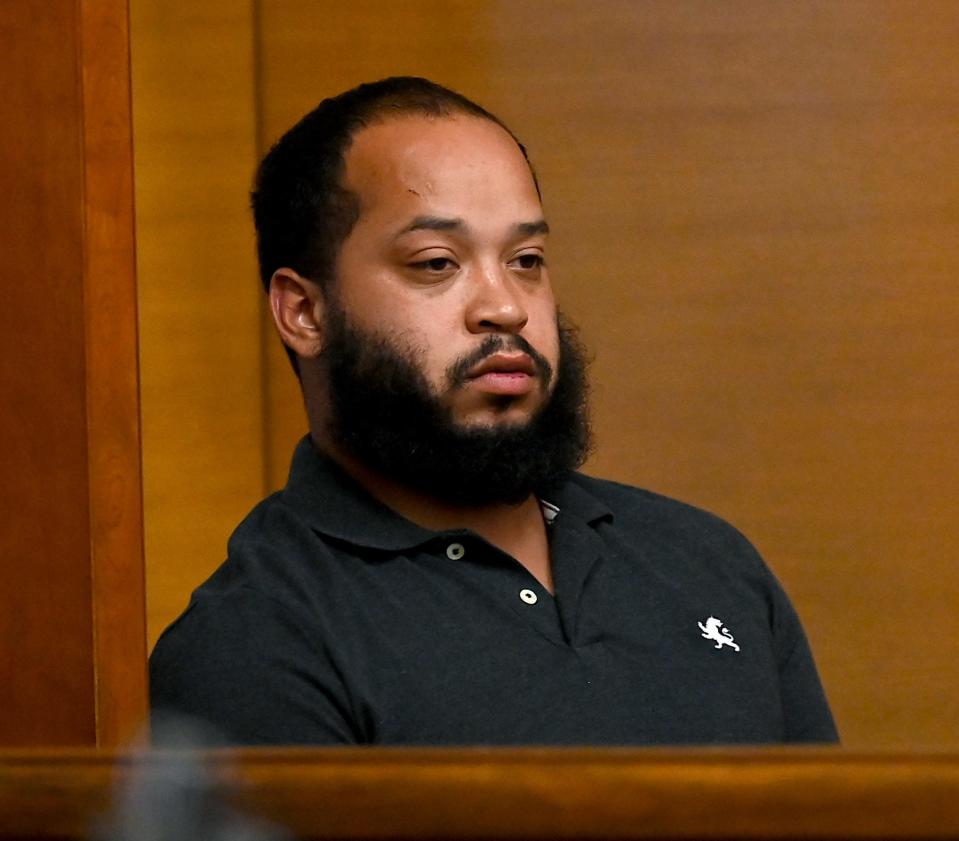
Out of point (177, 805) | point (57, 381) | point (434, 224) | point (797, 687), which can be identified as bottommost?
point (797, 687)

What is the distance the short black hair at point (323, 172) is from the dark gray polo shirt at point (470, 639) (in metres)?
0.16

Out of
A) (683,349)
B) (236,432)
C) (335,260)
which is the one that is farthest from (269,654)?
(683,349)

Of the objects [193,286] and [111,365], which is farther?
[193,286]

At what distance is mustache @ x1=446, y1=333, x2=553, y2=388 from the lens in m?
1.26

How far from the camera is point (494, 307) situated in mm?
1260

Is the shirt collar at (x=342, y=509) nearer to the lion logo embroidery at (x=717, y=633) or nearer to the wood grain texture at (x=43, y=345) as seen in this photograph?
the lion logo embroidery at (x=717, y=633)

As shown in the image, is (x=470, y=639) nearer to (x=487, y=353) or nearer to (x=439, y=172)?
(x=487, y=353)

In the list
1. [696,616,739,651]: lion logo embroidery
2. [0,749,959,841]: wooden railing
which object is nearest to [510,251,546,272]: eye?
[696,616,739,651]: lion logo embroidery

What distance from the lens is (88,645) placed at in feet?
3.27

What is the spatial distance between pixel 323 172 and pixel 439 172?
4.8 inches

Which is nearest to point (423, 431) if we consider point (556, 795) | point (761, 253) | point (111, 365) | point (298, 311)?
point (298, 311)

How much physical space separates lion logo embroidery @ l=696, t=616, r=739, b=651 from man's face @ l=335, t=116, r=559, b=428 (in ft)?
0.68

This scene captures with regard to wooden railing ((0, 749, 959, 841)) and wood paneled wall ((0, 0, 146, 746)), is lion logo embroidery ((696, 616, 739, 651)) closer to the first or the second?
wood paneled wall ((0, 0, 146, 746))

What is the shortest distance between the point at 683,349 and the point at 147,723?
2.65ft
